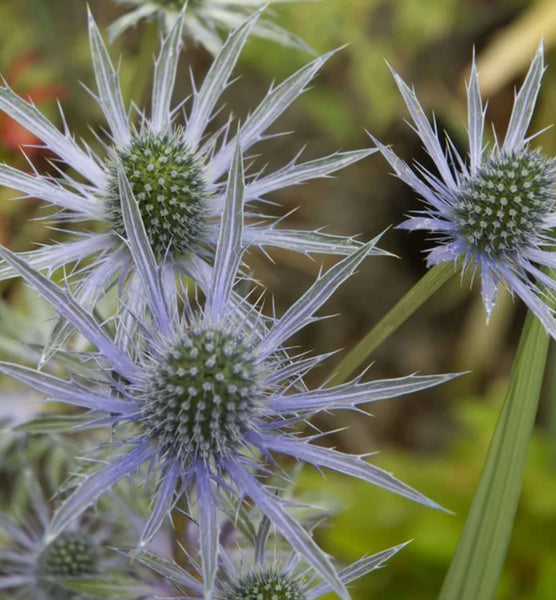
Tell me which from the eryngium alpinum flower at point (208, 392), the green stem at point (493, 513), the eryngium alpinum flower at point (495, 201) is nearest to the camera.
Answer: the eryngium alpinum flower at point (208, 392)

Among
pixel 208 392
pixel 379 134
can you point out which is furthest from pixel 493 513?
pixel 379 134

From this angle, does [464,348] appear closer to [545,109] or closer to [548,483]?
[548,483]

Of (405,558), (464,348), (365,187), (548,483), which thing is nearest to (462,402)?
(464,348)

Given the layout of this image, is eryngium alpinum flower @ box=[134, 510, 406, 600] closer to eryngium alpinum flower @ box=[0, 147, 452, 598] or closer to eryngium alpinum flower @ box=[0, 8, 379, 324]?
eryngium alpinum flower @ box=[0, 147, 452, 598]

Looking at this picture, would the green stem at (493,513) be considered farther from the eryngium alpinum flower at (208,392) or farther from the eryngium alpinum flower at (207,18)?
the eryngium alpinum flower at (207,18)

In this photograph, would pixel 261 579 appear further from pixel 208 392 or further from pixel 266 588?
pixel 208 392

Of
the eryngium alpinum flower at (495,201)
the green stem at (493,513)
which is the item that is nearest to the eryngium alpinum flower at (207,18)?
the eryngium alpinum flower at (495,201)
